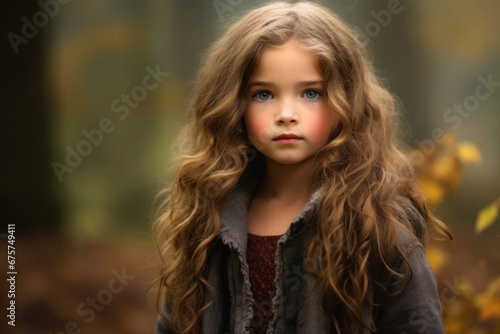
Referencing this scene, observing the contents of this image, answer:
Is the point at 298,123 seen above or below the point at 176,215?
above

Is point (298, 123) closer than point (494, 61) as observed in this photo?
Yes

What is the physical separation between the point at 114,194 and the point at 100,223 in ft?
0.59

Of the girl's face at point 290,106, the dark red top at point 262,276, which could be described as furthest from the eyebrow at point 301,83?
the dark red top at point 262,276

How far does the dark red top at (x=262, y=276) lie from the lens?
201cm

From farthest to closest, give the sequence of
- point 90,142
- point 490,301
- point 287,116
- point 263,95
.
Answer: point 90,142, point 490,301, point 263,95, point 287,116

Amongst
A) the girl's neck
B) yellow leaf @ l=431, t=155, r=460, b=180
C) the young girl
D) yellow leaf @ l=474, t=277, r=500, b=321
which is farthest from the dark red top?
yellow leaf @ l=474, t=277, r=500, b=321

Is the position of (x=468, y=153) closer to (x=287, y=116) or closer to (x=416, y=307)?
(x=416, y=307)

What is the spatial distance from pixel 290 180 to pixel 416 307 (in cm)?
53

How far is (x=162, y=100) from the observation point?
3.55 metres

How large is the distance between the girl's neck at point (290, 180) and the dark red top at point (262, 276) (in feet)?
0.48

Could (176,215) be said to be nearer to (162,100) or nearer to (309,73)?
(309,73)

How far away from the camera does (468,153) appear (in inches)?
117

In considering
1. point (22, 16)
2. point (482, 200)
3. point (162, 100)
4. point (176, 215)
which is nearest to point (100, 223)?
point (162, 100)

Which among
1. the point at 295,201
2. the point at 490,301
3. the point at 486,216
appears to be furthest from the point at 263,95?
the point at 490,301
